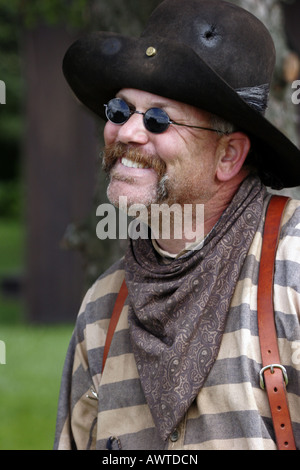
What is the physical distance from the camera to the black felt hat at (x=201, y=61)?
2568 mm

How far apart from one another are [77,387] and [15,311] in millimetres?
11859

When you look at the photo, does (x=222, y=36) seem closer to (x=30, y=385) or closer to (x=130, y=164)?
(x=130, y=164)

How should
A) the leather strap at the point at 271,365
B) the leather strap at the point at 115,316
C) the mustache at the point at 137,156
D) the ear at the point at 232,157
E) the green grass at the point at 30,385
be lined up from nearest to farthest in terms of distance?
the leather strap at the point at 271,365
the mustache at the point at 137,156
the ear at the point at 232,157
the leather strap at the point at 115,316
the green grass at the point at 30,385

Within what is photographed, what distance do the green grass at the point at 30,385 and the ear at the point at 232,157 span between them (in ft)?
11.8

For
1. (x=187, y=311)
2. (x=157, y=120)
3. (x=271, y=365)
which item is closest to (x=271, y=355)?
(x=271, y=365)

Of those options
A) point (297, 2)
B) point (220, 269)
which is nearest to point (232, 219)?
point (220, 269)

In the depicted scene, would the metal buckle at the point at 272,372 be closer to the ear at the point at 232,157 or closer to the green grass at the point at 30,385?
the ear at the point at 232,157

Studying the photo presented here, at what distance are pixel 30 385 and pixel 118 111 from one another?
544 centimetres

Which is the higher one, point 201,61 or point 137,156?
point 201,61

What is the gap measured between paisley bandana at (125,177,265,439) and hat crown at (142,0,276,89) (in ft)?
1.32

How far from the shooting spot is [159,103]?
2.65 m

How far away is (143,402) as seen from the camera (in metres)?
2.75

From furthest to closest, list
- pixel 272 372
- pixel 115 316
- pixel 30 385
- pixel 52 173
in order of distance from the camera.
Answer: pixel 52 173 < pixel 30 385 < pixel 115 316 < pixel 272 372

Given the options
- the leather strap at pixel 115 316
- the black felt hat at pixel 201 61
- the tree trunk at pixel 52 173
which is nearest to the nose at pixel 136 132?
the black felt hat at pixel 201 61
